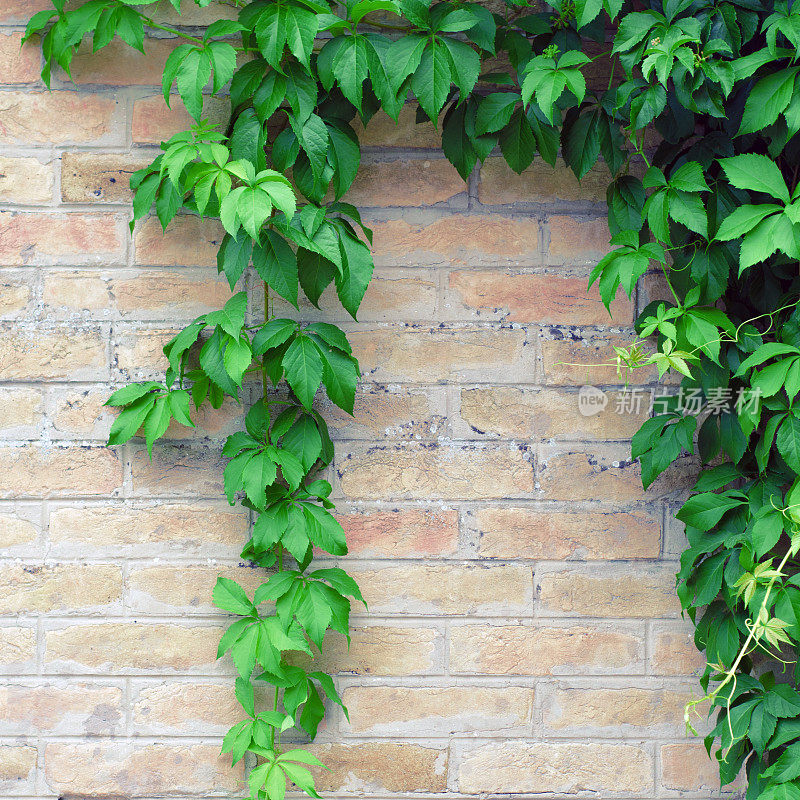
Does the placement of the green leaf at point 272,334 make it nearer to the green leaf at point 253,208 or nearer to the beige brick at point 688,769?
the green leaf at point 253,208

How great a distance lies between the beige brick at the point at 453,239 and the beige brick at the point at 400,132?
0.11 metres

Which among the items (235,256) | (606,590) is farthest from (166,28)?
(606,590)

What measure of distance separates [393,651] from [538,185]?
0.77 metres

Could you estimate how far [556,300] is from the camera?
1.10m

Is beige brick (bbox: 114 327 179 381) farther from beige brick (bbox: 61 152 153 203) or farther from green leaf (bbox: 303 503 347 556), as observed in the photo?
green leaf (bbox: 303 503 347 556)

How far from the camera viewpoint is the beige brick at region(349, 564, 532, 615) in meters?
1.12

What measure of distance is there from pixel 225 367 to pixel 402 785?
0.72 m

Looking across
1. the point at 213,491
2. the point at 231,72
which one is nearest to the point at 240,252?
the point at 231,72

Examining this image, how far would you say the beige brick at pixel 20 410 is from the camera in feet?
3.59

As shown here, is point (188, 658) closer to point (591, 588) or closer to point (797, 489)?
point (591, 588)

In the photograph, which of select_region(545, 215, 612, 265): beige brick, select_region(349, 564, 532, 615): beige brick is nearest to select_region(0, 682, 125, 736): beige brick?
select_region(349, 564, 532, 615): beige brick

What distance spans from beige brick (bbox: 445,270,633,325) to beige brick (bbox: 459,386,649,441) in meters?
0.11

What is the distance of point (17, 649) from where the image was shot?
1106mm

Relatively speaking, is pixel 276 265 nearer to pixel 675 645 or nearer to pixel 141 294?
pixel 141 294
